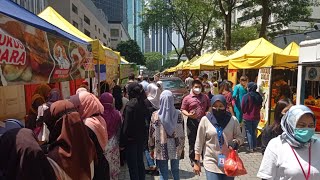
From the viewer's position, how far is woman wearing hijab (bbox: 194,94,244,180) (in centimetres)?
428

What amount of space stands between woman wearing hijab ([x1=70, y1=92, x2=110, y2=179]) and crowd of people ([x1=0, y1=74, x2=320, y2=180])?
10 millimetres

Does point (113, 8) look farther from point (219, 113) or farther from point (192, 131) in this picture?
point (219, 113)

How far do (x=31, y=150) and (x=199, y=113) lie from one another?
5100 mm

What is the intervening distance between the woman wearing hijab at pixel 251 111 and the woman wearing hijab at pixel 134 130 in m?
3.83

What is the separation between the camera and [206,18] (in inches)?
1587

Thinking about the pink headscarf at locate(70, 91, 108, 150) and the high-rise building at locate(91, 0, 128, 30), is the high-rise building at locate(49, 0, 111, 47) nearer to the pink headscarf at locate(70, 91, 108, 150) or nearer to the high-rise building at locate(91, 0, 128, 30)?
the high-rise building at locate(91, 0, 128, 30)

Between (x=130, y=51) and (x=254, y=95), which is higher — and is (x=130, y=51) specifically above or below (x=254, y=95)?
above

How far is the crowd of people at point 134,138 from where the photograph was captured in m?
2.22

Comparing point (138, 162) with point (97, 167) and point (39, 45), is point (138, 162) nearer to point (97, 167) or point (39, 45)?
point (97, 167)

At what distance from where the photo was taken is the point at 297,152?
3.02 m

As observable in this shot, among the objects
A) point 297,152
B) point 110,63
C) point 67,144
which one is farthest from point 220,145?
point 110,63

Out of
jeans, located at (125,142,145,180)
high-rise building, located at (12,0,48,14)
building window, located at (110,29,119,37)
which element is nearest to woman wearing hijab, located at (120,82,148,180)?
jeans, located at (125,142,145,180)

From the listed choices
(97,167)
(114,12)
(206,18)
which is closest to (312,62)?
(97,167)

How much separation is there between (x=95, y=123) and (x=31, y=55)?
100 cm
